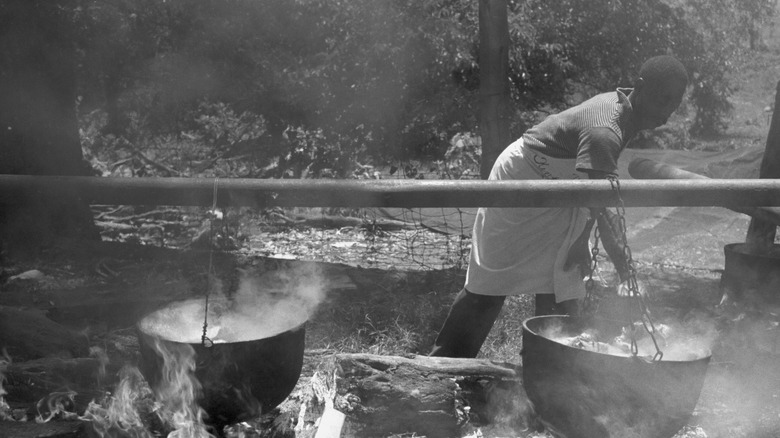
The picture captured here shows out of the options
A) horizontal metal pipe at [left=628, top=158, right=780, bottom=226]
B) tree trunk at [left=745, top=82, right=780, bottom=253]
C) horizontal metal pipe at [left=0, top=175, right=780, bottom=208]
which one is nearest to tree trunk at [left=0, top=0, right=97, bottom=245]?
horizontal metal pipe at [left=0, top=175, right=780, bottom=208]

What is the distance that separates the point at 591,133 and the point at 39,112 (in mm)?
5511

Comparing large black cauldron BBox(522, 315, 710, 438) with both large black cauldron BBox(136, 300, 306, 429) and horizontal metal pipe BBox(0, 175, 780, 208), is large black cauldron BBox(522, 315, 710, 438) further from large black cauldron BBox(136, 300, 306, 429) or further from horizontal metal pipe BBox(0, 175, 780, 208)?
large black cauldron BBox(136, 300, 306, 429)

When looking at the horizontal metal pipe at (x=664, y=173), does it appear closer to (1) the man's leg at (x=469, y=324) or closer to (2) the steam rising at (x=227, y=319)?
(1) the man's leg at (x=469, y=324)

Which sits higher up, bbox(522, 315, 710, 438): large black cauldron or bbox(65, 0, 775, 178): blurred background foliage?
bbox(65, 0, 775, 178): blurred background foliage

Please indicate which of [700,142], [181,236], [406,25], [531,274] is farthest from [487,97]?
[700,142]

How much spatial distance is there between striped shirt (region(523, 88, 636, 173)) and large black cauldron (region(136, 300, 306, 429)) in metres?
1.48

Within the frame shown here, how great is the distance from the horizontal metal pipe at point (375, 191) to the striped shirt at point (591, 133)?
16cm

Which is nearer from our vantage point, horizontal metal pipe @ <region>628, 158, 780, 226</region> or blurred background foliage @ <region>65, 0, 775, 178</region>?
horizontal metal pipe @ <region>628, 158, 780, 226</region>

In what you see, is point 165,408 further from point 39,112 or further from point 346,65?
point 346,65

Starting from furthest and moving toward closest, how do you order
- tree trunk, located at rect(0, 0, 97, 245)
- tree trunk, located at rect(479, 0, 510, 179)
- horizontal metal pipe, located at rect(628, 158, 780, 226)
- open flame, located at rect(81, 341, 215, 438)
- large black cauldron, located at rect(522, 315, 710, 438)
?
tree trunk, located at rect(0, 0, 97, 245) → tree trunk, located at rect(479, 0, 510, 179) → horizontal metal pipe, located at rect(628, 158, 780, 226) → open flame, located at rect(81, 341, 215, 438) → large black cauldron, located at rect(522, 315, 710, 438)

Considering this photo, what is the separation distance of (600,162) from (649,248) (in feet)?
19.4

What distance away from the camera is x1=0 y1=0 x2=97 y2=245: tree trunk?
6398 millimetres

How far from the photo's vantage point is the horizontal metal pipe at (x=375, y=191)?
316 centimetres

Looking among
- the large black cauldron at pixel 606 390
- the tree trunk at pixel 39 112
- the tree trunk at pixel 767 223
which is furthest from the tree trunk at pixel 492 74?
the tree trunk at pixel 39 112
